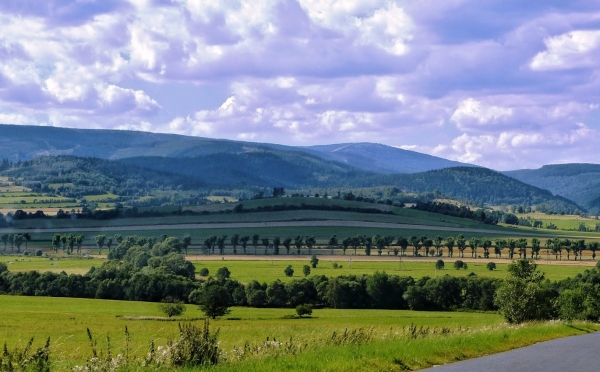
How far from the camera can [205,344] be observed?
17562 mm

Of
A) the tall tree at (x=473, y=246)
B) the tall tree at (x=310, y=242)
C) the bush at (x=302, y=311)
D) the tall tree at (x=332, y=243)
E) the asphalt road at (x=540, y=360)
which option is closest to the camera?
the asphalt road at (x=540, y=360)

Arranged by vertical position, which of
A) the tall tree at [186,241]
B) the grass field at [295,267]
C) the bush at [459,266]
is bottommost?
the grass field at [295,267]

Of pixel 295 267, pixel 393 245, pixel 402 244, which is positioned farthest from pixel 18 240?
pixel 402 244

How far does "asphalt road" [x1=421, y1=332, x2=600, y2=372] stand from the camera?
1850 cm

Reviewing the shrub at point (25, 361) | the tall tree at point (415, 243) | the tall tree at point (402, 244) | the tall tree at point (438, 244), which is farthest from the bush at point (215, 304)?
the tall tree at point (402, 244)

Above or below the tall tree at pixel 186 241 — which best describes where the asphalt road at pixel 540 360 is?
above

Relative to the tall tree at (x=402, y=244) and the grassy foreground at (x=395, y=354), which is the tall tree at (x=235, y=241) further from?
the grassy foreground at (x=395, y=354)

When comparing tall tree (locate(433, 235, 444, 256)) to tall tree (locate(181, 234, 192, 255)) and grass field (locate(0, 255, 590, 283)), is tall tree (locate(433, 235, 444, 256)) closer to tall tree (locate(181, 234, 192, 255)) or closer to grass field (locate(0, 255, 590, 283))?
grass field (locate(0, 255, 590, 283))

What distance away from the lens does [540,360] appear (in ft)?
66.0

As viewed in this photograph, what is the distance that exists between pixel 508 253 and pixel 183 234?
242 ft

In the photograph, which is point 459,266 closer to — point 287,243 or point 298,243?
point 298,243

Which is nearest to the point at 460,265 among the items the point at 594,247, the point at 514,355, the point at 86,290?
the point at 594,247

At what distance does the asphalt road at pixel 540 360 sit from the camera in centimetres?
1850

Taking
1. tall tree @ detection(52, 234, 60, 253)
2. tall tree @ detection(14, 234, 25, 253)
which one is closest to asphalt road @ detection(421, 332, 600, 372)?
tall tree @ detection(52, 234, 60, 253)
